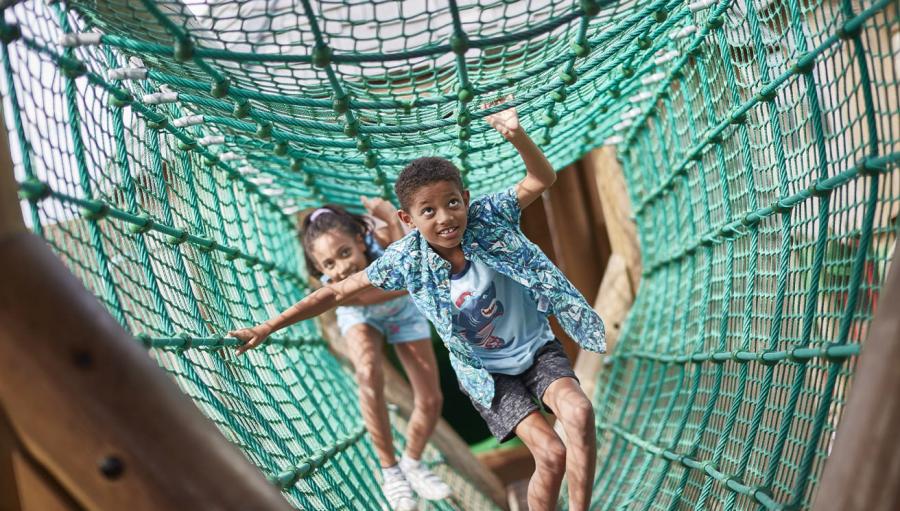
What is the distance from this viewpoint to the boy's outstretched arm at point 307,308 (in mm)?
1664

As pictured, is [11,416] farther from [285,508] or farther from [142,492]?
[285,508]

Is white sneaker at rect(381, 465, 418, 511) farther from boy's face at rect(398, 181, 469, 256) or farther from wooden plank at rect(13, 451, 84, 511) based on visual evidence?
wooden plank at rect(13, 451, 84, 511)

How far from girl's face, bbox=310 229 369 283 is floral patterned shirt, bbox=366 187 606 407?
1.85 ft

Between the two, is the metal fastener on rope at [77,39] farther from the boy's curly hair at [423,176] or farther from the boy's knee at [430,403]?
the boy's knee at [430,403]

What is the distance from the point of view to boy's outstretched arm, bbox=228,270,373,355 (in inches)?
65.5

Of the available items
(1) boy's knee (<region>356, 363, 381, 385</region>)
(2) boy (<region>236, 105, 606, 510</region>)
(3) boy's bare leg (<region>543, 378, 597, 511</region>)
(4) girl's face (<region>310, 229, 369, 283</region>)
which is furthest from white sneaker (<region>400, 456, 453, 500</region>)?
(3) boy's bare leg (<region>543, 378, 597, 511</region>)

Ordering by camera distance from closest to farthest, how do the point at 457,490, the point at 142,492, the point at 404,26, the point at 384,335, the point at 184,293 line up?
the point at 142,492 → the point at 404,26 → the point at 184,293 → the point at 384,335 → the point at 457,490

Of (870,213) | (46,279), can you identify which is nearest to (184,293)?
(46,279)

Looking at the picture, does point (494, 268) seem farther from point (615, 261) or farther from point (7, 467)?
point (615, 261)

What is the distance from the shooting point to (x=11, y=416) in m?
1.00

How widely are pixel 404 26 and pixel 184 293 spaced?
72cm

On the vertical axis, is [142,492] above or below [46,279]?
below

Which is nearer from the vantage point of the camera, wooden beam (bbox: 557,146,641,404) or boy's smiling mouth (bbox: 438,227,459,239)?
boy's smiling mouth (bbox: 438,227,459,239)

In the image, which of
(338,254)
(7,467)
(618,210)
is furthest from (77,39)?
(618,210)
